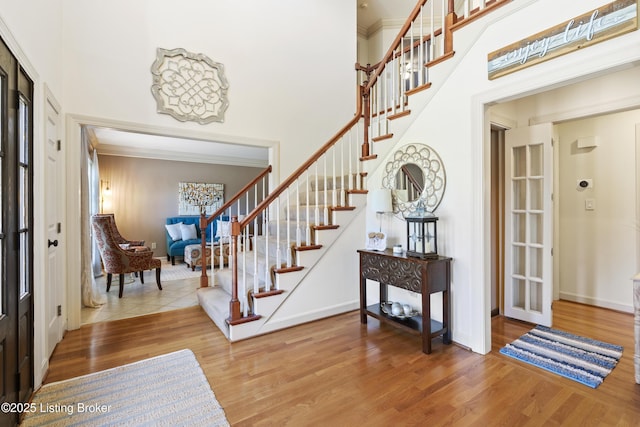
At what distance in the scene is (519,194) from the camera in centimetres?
325

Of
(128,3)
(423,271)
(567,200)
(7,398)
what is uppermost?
(128,3)

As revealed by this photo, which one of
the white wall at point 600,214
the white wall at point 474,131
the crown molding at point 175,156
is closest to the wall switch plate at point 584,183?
the white wall at point 600,214

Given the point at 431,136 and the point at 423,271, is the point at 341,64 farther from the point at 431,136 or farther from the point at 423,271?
the point at 423,271

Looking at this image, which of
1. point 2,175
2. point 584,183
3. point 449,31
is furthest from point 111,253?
point 584,183

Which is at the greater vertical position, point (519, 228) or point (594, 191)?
point (594, 191)

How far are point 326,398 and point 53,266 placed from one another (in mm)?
2597

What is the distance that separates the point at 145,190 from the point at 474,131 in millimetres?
7139

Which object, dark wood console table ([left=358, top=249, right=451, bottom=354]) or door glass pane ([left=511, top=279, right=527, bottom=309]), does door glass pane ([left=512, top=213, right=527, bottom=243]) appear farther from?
dark wood console table ([left=358, top=249, right=451, bottom=354])

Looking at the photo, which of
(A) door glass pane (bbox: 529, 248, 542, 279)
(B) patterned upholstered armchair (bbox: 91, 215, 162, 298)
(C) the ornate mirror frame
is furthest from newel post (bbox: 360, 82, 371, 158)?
(B) patterned upholstered armchair (bbox: 91, 215, 162, 298)

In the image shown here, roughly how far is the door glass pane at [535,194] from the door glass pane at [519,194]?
0.09 meters

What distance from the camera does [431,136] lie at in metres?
2.83

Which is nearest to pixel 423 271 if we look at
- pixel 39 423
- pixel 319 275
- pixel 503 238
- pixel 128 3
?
pixel 319 275

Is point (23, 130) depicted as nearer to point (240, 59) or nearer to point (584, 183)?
point (240, 59)

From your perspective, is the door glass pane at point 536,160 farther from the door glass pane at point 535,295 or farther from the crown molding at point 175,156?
the crown molding at point 175,156
